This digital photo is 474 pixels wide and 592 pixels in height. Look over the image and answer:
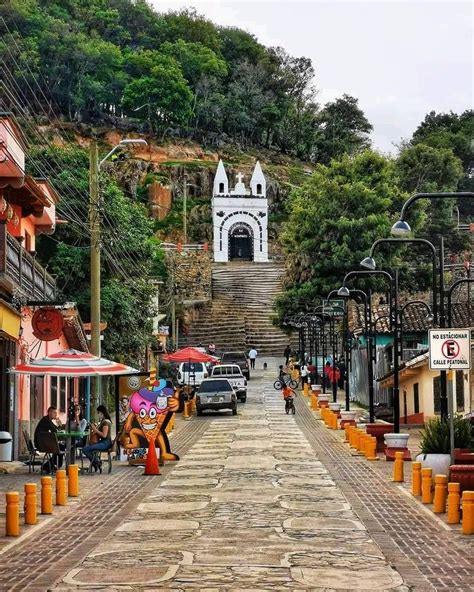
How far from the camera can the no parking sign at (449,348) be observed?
20.1 metres

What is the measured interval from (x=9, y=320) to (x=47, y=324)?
4.10 ft

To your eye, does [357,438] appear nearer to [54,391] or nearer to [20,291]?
[20,291]

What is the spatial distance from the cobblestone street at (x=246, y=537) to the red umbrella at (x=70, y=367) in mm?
2238

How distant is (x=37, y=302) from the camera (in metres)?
28.9

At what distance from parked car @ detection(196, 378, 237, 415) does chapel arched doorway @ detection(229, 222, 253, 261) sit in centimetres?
5469

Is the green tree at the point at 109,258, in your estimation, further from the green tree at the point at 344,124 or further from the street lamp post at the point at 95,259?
the green tree at the point at 344,124

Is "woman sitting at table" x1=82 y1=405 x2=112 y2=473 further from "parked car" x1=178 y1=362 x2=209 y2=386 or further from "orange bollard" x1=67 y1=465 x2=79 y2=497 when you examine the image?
"parked car" x1=178 y1=362 x2=209 y2=386

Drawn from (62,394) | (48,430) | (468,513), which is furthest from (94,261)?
(468,513)

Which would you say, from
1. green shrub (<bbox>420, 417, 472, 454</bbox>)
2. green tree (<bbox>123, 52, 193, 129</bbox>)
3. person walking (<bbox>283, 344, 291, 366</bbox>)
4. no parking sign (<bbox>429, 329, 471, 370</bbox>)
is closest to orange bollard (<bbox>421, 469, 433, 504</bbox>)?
green shrub (<bbox>420, 417, 472, 454</bbox>)

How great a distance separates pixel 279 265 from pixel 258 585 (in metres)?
86.9

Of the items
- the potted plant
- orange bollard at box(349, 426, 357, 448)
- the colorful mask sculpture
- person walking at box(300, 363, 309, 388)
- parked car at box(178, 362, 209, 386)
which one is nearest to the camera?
the potted plant

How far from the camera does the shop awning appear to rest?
26300 millimetres

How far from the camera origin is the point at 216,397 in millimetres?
46344

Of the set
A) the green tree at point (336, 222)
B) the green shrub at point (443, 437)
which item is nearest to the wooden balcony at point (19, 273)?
the green shrub at point (443, 437)
